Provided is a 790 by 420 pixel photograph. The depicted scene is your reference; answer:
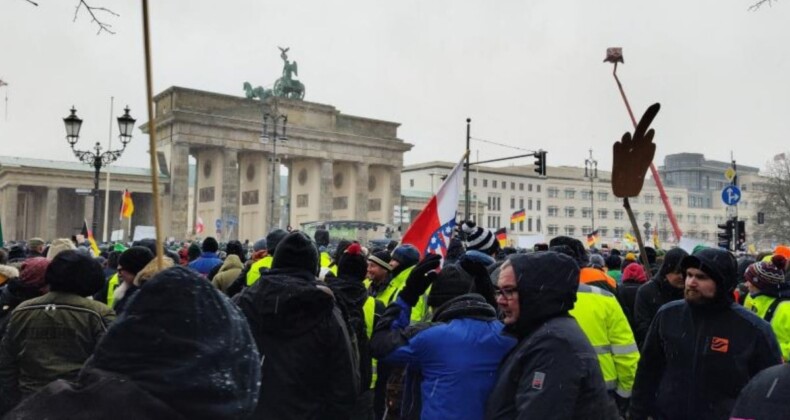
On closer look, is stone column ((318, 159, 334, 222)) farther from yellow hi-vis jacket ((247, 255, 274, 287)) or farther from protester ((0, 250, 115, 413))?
protester ((0, 250, 115, 413))

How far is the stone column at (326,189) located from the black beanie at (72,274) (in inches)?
2480

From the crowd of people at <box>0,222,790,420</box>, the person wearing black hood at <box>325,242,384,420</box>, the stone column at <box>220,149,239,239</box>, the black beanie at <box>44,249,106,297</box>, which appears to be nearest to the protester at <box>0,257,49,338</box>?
the crowd of people at <box>0,222,790,420</box>

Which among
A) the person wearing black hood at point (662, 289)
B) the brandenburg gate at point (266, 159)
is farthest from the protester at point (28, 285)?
the brandenburg gate at point (266, 159)

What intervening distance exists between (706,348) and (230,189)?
60.0 m

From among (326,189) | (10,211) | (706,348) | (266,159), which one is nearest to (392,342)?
(706,348)

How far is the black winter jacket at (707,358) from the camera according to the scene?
3.69 metres

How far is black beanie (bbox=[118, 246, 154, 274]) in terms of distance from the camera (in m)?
5.49

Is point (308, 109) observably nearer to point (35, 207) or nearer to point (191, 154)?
point (191, 154)

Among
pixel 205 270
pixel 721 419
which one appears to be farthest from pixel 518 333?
pixel 205 270

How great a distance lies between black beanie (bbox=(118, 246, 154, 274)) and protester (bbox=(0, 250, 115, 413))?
160cm

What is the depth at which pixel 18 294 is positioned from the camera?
4516 millimetres

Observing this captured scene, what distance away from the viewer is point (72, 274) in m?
3.86

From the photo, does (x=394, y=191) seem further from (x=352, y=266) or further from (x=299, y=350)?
(x=299, y=350)

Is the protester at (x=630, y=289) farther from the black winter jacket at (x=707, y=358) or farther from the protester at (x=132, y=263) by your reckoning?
the protester at (x=132, y=263)
